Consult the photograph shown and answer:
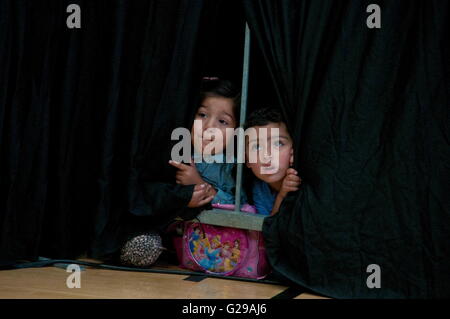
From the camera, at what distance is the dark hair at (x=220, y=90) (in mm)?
2711

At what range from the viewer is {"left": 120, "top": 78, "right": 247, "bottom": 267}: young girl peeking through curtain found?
2.59m

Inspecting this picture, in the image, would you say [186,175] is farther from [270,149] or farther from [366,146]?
[366,146]

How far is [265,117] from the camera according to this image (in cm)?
257

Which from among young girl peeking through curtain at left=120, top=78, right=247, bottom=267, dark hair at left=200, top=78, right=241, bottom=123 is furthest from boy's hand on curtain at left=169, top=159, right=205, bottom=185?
dark hair at left=200, top=78, right=241, bottom=123

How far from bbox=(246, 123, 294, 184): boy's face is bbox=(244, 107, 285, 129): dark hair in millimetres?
18

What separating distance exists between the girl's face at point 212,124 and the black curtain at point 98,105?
13 cm

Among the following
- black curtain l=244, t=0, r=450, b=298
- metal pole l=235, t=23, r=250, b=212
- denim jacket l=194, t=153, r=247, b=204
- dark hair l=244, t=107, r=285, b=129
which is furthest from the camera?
denim jacket l=194, t=153, r=247, b=204

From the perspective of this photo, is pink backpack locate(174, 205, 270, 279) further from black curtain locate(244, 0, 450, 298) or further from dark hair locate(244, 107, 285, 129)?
dark hair locate(244, 107, 285, 129)

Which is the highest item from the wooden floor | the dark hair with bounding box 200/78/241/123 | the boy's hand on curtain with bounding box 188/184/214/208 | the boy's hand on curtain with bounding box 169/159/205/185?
the dark hair with bounding box 200/78/241/123

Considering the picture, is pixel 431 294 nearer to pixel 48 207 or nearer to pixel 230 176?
pixel 230 176

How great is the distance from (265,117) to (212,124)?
0.84 ft

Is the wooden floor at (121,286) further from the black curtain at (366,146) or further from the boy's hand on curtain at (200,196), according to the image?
the boy's hand on curtain at (200,196)

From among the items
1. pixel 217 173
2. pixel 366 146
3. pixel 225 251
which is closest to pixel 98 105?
pixel 217 173

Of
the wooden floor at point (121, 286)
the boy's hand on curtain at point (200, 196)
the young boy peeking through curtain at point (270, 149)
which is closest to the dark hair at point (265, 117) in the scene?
the young boy peeking through curtain at point (270, 149)
